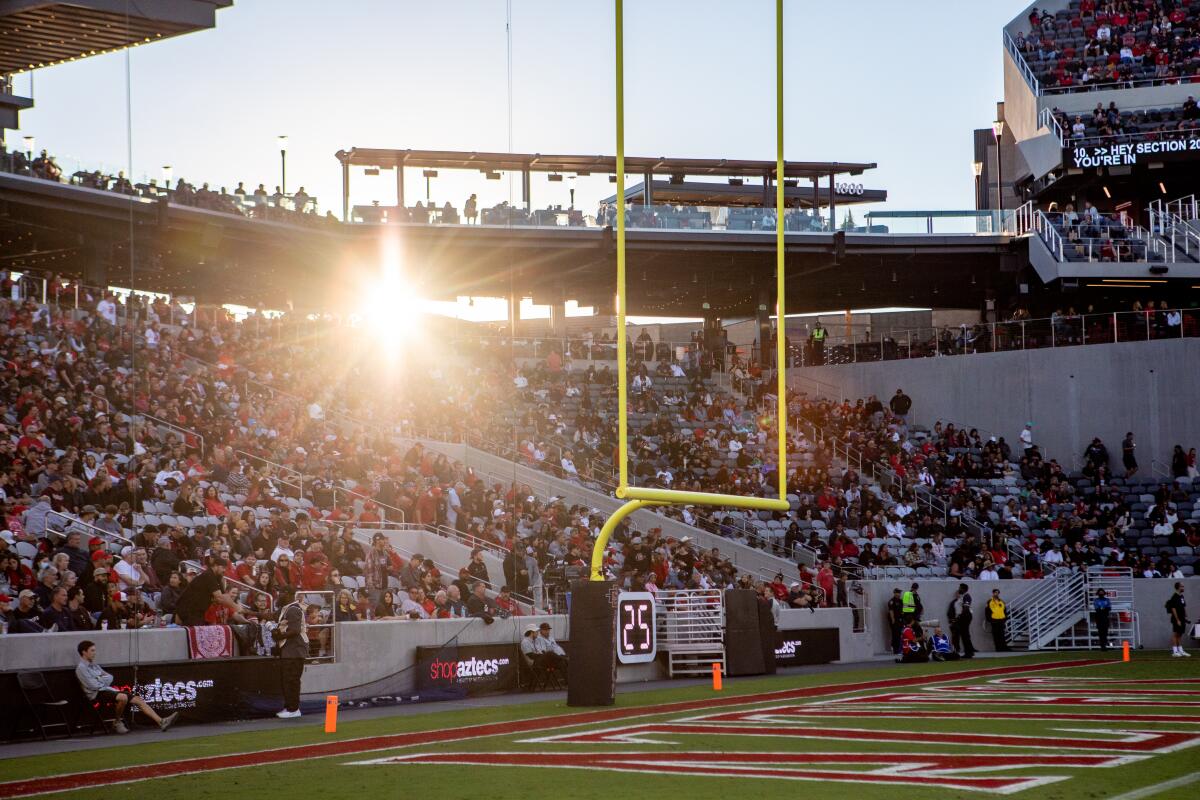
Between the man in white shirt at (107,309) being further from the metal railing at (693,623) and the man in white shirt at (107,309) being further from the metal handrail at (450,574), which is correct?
the metal railing at (693,623)

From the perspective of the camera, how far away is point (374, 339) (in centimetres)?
3012

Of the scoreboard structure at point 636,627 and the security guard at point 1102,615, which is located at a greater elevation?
the scoreboard structure at point 636,627

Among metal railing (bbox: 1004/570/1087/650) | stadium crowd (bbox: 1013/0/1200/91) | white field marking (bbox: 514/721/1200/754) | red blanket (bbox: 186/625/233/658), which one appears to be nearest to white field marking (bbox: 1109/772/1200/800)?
white field marking (bbox: 514/721/1200/754)

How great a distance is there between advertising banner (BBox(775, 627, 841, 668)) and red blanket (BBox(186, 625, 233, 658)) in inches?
383

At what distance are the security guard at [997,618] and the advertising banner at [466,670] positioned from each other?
36.3 ft

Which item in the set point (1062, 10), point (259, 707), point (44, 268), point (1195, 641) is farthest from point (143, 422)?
point (1062, 10)

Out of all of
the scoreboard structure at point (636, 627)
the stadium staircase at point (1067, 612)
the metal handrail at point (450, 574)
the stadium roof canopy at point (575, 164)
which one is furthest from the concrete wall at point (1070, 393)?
the scoreboard structure at point (636, 627)

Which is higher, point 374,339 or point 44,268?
point 44,268

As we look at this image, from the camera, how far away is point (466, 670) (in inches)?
682

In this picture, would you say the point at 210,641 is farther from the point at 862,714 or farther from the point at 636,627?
the point at 862,714

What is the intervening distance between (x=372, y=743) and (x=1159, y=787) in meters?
6.26

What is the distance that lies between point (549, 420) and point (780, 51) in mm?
16049

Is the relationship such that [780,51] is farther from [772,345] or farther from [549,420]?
[772,345]

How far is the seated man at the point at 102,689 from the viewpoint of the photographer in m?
13.1
